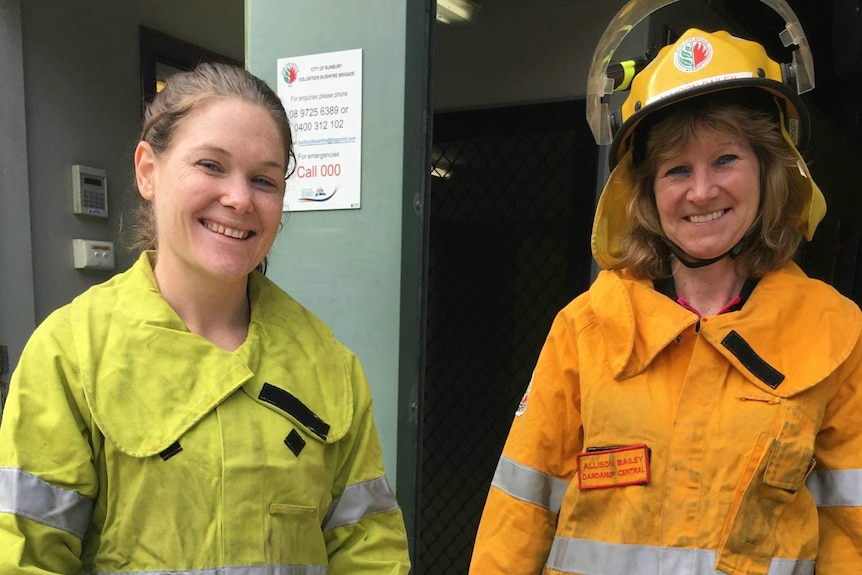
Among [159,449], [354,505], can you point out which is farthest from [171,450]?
[354,505]

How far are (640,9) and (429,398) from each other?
279 centimetres

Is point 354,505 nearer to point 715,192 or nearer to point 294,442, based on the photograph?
point 294,442

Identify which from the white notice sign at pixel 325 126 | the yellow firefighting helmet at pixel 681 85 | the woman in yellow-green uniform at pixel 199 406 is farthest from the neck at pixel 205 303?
the white notice sign at pixel 325 126

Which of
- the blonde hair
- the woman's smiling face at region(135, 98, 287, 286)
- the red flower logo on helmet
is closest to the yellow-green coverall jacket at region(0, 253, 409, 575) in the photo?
the woman's smiling face at region(135, 98, 287, 286)

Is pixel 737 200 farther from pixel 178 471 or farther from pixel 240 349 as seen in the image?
pixel 178 471

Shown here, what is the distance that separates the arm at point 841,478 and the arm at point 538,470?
19.2 inches

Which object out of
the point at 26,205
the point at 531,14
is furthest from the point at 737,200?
the point at 26,205

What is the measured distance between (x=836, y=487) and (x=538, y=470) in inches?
23.2

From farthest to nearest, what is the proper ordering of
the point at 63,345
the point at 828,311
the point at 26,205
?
1. the point at 26,205
2. the point at 828,311
3. the point at 63,345

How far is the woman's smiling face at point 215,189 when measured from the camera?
3.77 ft

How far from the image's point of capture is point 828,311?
128 cm

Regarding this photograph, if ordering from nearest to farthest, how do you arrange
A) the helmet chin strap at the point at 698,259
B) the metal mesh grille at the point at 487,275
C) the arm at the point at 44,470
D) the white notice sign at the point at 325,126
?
the arm at the point at 44,470 → the helmet chin strap at the point at 698,259 → the white notice sign at the point at 325,126 → the metal mesh grille at the point at 487,275

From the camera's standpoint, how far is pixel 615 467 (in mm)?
1281

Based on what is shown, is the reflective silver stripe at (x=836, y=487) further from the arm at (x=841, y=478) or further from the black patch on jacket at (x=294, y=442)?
the black patch on jacket at (x=294, y=442)
